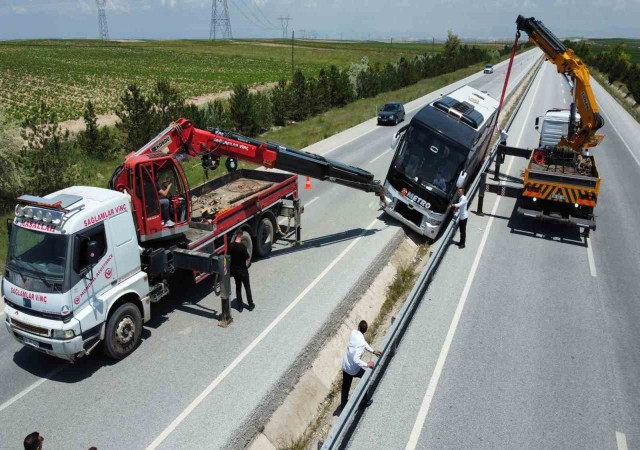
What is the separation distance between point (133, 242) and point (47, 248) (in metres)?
1.47

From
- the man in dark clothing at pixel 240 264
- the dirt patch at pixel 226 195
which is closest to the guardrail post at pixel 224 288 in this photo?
the man in dark clothing at pixel 240 264

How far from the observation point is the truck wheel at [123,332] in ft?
28.5

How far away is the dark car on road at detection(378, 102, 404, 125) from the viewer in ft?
113

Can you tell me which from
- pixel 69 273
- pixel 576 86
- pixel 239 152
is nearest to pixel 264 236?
pixel 239 152

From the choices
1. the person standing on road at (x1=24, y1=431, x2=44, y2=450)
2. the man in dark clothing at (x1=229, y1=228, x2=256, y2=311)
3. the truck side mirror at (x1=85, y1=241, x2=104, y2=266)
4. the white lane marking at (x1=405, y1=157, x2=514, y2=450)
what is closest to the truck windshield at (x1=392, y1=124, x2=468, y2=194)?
the white lane marking at (x1=405, y1=157, x2=514, y2=450)

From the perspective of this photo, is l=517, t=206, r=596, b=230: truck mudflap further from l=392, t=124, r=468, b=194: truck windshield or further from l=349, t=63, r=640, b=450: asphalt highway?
l=392, t=124, r=468, b=194: truck windshield

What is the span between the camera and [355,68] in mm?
56625

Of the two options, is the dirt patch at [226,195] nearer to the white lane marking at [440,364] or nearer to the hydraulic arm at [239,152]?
the hydraulic arm at [239,152]

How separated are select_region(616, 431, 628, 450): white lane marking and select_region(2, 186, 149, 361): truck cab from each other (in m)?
8.31

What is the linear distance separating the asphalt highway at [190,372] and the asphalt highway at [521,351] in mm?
1846

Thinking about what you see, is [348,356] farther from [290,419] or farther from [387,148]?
[387,148]

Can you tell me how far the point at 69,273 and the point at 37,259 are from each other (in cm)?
72

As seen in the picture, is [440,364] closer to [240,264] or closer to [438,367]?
[438,367]

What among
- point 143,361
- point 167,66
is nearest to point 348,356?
point 143,361
